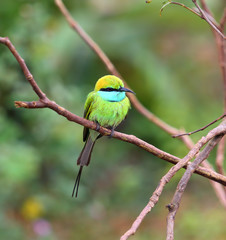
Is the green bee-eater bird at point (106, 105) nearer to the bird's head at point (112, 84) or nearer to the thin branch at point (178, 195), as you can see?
the bird's head at point (112, 84)

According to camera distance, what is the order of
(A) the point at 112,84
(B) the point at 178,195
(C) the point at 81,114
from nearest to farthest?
(B) the point at 178,195 → (A) the point at 112,84 → (C) the point at 81,114

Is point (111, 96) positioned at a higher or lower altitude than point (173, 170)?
higher

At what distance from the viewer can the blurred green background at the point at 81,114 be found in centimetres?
370

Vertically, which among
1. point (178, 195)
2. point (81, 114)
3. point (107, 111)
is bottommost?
point (178, 195)

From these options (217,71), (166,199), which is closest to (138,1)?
(217,71)

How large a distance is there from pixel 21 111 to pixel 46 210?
83 centimetres

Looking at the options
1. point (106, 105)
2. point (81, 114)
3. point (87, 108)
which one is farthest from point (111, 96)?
point (81, 114)

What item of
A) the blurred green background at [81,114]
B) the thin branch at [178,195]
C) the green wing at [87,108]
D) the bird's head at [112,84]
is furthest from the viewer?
the blurred green background at [81,114]

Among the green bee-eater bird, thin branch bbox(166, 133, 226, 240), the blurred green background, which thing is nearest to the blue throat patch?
the green bee-eater bird

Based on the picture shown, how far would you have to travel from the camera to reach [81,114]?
13.1 ft

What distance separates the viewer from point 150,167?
16.1ft

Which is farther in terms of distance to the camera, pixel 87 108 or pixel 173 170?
pixel 87 108

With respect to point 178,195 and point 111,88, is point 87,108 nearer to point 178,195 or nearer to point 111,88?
point 111,88

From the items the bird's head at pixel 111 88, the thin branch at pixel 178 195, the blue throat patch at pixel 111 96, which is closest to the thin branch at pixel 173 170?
the thin branch at pixel 178 195
